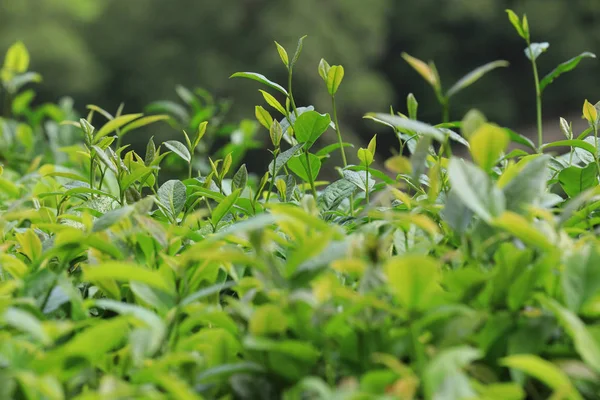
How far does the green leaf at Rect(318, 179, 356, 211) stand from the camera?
783 mm

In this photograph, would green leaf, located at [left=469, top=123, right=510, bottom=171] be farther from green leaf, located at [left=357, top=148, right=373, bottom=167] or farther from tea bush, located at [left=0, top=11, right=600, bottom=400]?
green leaf, located at [left=357, top=148, right=373, bottom=167]

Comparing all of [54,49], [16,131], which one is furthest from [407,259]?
[54,49]

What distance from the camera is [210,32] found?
53.3ft

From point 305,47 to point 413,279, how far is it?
49.0ft

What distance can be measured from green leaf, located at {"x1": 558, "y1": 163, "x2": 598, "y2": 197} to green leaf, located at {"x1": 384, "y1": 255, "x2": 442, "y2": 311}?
0.39 m

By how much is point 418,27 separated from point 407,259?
58.6 ft

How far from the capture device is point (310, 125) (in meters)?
0.74

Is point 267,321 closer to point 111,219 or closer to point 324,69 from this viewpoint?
point 111,219

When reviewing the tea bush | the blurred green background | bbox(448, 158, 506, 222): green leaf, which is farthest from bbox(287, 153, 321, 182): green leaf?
the blurred green background

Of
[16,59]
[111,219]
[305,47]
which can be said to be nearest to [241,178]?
[111,219]

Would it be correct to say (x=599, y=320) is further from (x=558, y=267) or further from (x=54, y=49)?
(x=54, y=49)

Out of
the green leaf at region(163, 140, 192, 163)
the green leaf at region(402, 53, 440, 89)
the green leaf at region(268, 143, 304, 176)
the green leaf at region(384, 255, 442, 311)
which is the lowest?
the green leaf at region(163, 140, 192, 163)

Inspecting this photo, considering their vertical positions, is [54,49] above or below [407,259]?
below

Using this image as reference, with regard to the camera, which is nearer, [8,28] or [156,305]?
[156,305]
